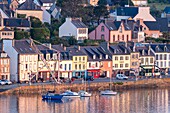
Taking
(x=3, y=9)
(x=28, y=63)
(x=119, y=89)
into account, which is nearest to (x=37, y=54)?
(x=28, y=63)

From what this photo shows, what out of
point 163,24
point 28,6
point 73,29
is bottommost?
point 73,29

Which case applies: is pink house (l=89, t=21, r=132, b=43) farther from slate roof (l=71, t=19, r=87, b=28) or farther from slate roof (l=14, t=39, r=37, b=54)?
slate roof (l=14, t=39, r=37, b=54)

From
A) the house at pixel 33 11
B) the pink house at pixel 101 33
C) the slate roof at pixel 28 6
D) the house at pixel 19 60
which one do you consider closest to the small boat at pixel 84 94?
the house at pixel 19 60

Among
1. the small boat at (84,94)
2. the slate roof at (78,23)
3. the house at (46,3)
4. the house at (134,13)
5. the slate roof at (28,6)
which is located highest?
the house at (46,3)

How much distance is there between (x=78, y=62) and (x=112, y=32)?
44.2 ft

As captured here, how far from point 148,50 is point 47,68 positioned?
11481mm

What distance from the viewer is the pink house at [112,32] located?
9262 cm

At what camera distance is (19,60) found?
2958 inches

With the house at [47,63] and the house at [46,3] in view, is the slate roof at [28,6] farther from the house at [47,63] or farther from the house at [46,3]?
the house at [47,63]

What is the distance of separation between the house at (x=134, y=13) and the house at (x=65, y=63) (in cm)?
2370

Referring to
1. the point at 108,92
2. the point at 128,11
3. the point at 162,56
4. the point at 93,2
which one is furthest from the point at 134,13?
the point at 108,92

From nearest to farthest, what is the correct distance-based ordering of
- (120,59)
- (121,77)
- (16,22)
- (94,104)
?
(94,104), (121,77), (120,59), (16,22)

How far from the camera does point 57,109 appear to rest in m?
65.3

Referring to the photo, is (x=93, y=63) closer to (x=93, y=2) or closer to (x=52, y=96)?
(x=52, y=96)
